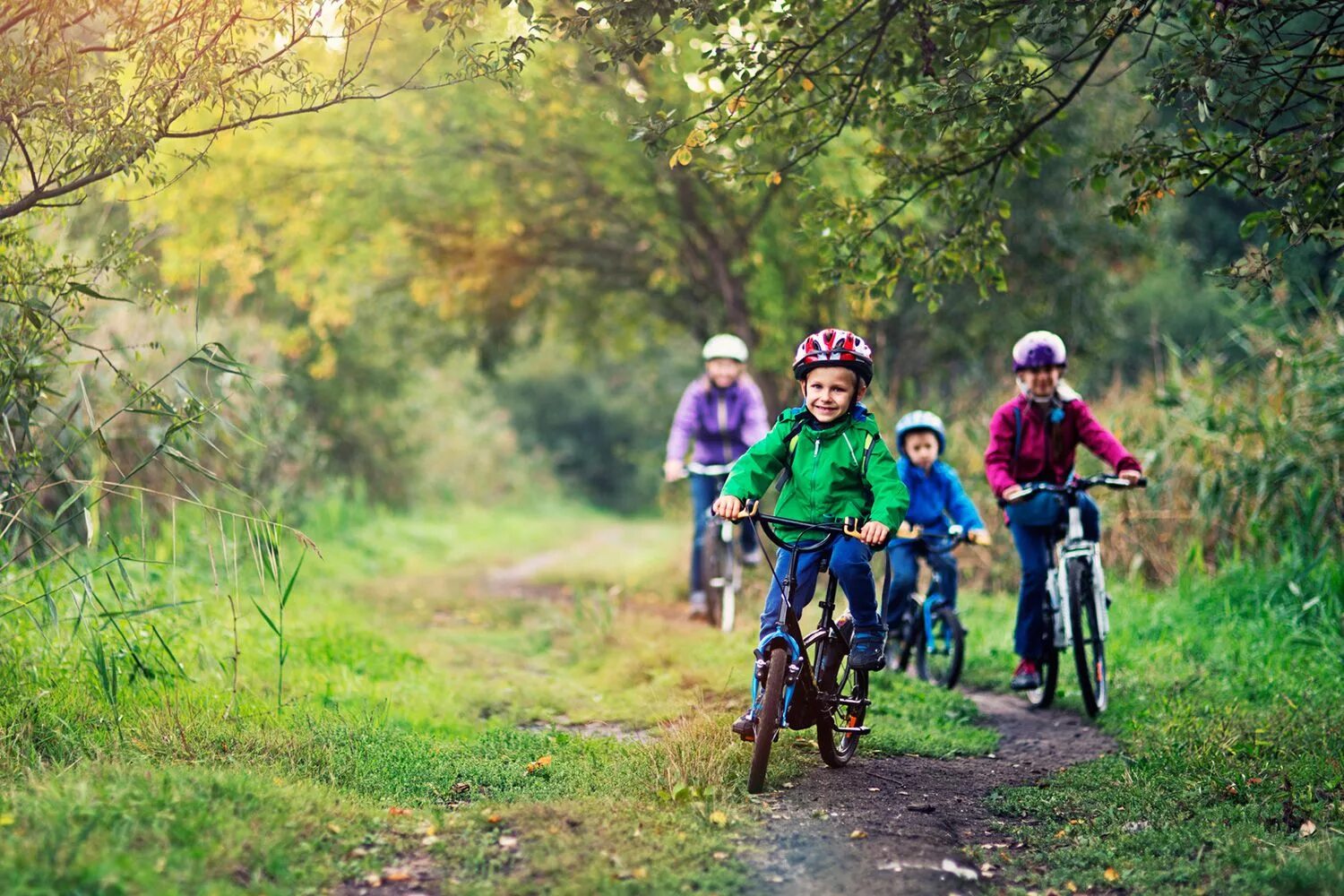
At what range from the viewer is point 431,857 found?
4.23 meters

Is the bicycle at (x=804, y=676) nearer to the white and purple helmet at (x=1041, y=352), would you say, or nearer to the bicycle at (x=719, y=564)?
the white and purple helmet at (x=1041, y=352)

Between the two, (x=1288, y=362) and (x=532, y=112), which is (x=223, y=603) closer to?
(x=532, y=112)

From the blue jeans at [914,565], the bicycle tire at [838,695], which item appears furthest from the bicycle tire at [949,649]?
the bicycle tire at [838,695]

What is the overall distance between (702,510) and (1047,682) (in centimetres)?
340

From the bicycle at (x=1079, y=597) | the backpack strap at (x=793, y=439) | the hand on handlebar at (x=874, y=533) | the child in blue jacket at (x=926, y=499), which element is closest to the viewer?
the hand on handlebar at (x=874, y=533)

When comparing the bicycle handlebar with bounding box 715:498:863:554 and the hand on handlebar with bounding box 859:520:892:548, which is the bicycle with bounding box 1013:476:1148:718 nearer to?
the bicycle handlebar with bounding box 715:498:863:554

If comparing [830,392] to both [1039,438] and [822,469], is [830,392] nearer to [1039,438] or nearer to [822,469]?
[822,469]

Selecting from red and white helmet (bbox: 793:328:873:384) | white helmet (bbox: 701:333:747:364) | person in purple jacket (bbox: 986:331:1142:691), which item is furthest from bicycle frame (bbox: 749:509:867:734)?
white helmet (bbox: 701:333:747:364)

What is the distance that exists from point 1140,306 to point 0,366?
A: 2651 cm

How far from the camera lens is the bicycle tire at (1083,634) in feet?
22.2

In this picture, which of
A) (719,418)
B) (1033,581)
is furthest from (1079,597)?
(719,418)

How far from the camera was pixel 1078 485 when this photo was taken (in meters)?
6.71

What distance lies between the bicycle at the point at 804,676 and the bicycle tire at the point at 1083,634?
183 cm

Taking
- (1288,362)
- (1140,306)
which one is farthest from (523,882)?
(1140,306)
